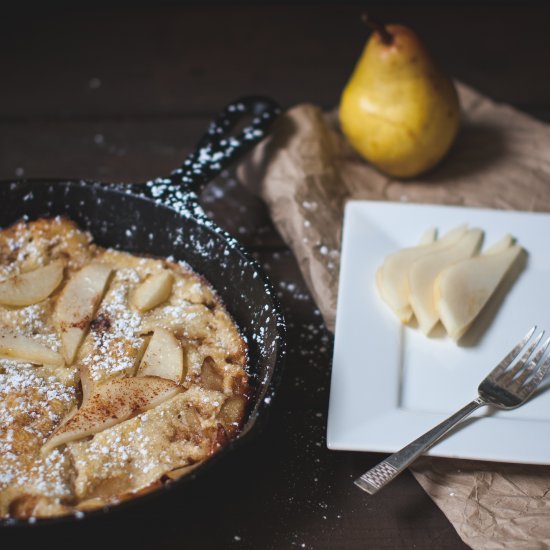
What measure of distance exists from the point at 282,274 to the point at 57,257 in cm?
46

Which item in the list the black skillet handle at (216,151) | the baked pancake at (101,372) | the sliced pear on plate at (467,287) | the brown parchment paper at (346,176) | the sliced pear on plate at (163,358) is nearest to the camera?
the baked pancake at (101,372)

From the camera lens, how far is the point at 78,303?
55.3 inches

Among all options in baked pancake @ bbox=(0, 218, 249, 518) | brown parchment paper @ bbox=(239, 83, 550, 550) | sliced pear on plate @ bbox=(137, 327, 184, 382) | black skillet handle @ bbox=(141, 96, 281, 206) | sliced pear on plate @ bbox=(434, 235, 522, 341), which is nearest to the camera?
baked pancake @ bbox=(0, 218, 249, 518)

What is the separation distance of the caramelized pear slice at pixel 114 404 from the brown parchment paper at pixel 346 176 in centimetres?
41

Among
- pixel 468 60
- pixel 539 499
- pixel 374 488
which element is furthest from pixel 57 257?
pixel 468 60

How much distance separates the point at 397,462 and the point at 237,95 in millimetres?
1239

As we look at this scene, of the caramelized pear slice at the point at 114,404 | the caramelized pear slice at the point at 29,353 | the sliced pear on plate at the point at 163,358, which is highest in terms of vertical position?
the sliced pear on plate at the point at 163,358

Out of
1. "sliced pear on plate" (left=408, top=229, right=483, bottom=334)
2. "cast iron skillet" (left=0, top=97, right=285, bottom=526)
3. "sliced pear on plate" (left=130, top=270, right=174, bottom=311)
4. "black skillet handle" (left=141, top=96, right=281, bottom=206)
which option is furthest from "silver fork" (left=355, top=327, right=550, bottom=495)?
"black skillet handle" (left=141, top=96, right=281, bottom=206)

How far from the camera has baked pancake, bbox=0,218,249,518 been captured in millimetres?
1152

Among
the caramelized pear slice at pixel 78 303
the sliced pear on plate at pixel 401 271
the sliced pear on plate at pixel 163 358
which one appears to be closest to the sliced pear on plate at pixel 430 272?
the sliced pear on plate at pixel 401 271

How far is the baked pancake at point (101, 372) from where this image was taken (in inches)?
45.4

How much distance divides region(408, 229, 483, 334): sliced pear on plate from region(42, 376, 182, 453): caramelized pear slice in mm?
446

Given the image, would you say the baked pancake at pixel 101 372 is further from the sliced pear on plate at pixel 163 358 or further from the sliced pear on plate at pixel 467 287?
the sliced pear on plate at pixel 467 287

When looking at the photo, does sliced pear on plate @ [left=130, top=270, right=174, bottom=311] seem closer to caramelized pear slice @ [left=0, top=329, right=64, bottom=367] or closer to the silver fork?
caramelized pear slice @ [left=0, top=329, right=64, bottom=367]
